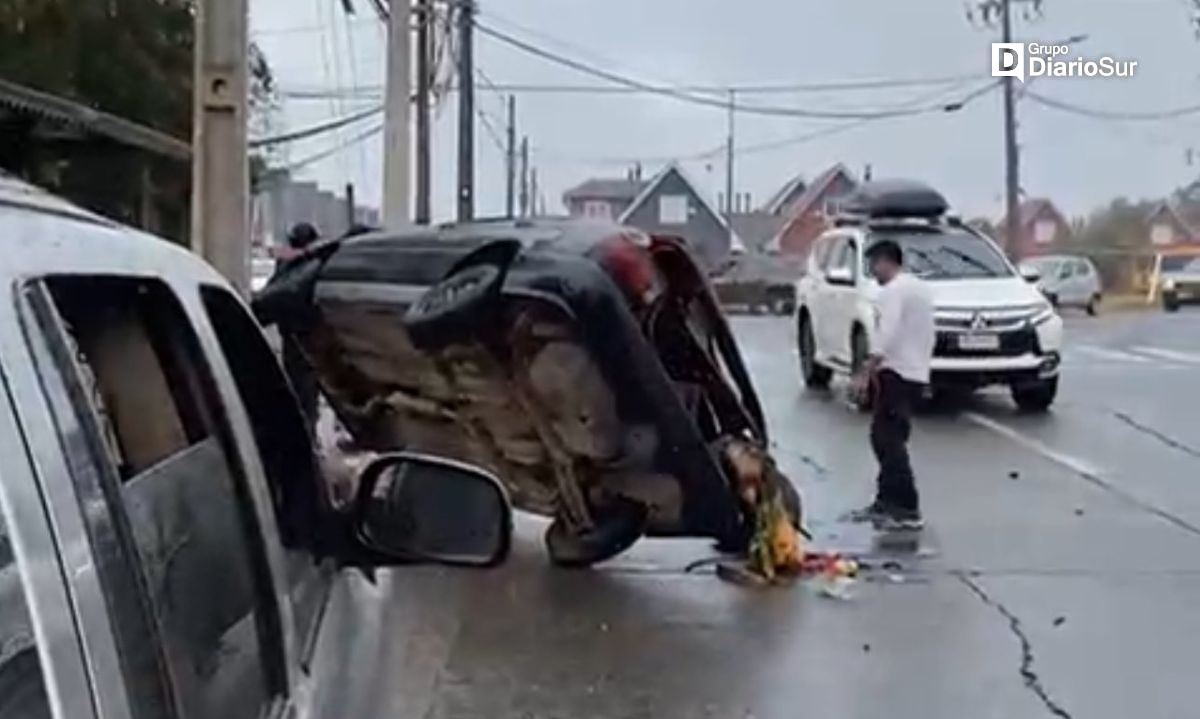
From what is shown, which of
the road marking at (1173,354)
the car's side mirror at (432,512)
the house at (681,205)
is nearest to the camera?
the car's side mirror at (432,512)

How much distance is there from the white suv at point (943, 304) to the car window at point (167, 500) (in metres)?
13.5

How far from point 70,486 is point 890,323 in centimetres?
941

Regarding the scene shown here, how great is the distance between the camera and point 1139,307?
4716 cm

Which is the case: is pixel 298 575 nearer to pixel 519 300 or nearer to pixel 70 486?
pixel 70 486

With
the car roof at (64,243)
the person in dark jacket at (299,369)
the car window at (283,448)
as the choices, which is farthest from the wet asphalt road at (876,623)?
the car roof at (64,243)

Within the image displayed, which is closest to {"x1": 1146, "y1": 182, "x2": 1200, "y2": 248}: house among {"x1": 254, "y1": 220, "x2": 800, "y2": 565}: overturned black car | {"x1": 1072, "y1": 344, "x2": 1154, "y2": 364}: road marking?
{"x1": 1072, "y1": 344, "x2": 1154, "y2": 364}: road marking

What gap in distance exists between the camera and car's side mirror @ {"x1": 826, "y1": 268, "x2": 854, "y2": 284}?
61.3 feet

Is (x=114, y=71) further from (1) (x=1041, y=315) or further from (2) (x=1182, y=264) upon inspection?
(2) (x=1182, y=264)

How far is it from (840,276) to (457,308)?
36.2 feet

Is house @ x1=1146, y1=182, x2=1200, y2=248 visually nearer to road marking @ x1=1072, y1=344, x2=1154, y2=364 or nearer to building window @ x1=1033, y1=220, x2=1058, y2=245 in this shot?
building window @ x1=1033, y1=220, x2=1058, y2=245

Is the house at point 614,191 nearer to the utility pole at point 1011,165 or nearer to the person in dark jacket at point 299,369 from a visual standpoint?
the utility pole at point 1011,165

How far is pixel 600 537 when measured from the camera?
9047 millimetres

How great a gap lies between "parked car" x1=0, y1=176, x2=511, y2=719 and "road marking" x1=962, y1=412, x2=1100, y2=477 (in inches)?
415

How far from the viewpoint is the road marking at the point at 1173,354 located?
24.6 m
